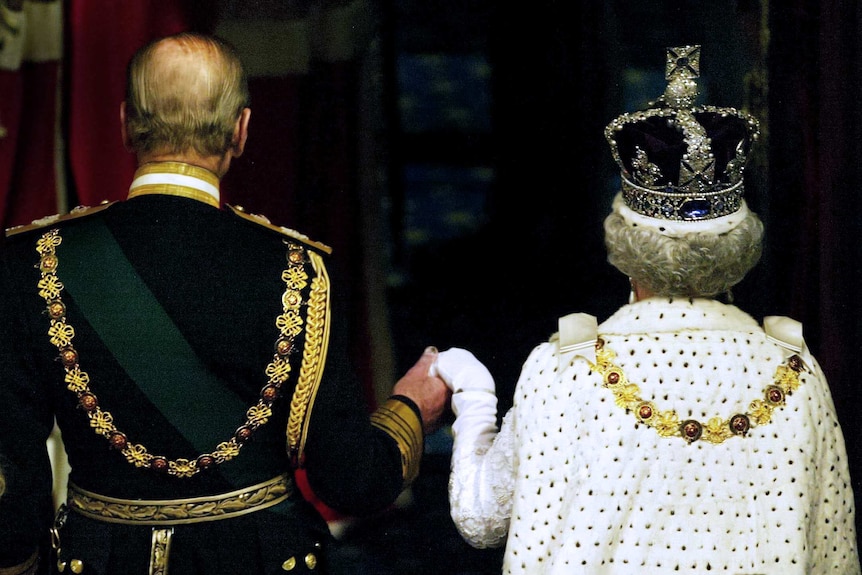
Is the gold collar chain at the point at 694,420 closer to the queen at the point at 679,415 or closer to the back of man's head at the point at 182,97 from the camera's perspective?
the queen at the point at 679,415

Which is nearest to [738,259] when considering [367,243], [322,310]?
[322,310]

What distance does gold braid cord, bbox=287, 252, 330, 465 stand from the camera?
2.14 m

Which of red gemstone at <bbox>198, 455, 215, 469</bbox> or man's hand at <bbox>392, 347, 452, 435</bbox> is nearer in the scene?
red gemstone at <bbox>198, 455, 215, 469</bbox>

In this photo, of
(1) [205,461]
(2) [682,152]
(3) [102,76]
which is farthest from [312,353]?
(3) [102,76]

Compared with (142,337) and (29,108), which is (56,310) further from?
(29,108)

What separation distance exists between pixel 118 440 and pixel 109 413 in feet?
0.17

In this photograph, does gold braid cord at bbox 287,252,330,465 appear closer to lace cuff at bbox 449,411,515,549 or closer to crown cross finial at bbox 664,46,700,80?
lace cuff at bbox 449,411,515,549

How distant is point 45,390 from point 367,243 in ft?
4.14

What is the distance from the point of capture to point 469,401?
2.52 m

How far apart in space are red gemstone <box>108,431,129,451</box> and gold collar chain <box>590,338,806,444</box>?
0.87m

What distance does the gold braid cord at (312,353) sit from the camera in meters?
2.14

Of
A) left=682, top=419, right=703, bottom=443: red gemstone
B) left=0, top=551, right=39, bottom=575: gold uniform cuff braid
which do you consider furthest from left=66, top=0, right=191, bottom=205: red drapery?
left=682, top=419, right=703, bottom=443: red gemstone

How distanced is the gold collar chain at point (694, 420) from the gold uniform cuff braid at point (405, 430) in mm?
445

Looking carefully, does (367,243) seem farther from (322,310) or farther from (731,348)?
(731,348)
